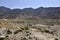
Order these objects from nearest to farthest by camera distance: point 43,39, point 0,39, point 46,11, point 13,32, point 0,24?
point 0,39 < point 43,39 < point 13,32 < point 0,24 < point 46,11

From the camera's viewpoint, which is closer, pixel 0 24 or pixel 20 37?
pixel 20 37

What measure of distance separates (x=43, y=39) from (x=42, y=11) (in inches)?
4428

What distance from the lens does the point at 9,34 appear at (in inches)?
480

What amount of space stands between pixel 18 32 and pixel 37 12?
365 ft

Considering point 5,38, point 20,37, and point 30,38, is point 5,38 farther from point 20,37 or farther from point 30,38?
point 30,38

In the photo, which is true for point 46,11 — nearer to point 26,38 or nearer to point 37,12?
point 37,12

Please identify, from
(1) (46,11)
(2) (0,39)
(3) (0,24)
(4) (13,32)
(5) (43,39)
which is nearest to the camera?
(2) (0,39)

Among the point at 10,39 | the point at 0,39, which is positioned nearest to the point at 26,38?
the point at 10,39

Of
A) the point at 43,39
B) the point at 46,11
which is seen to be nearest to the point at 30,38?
the point at 43,39

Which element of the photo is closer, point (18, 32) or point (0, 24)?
point (18, 32)

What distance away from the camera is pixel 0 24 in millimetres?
15133

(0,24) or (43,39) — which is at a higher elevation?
(0,24)

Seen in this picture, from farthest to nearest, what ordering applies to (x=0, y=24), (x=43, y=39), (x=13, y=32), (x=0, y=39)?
(x=0, y=24), (x=13, y=32), (x=43, y=39), (x=0, y=39)

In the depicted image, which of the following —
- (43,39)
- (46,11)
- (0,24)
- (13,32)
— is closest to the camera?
(43,39)
